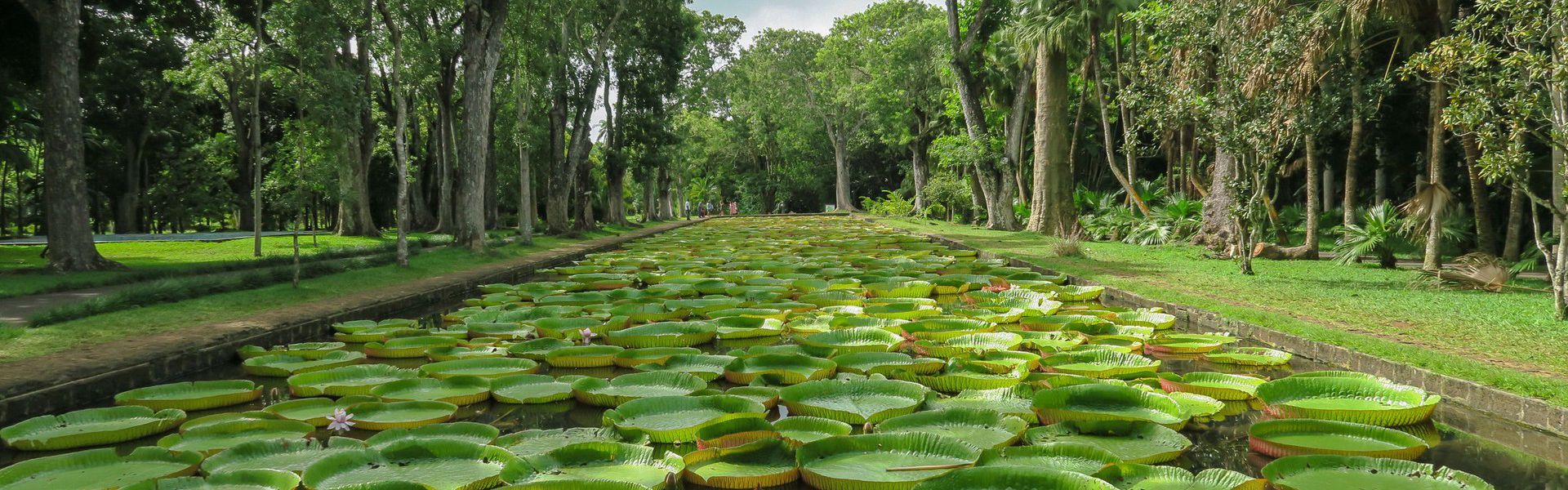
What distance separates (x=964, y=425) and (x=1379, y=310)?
182 inches

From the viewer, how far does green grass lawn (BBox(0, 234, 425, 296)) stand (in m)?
9.27

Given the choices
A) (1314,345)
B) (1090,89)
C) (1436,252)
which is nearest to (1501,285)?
(1436,252)

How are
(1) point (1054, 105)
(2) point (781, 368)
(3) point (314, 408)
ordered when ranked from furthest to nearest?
(1) point (1054, 105) < (2) point (781, 368) < (3) point (314, 408)

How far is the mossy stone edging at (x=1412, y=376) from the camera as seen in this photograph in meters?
3.49

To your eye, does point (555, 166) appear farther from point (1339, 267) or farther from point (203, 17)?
point (1339, 267)

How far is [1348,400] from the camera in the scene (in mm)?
3908

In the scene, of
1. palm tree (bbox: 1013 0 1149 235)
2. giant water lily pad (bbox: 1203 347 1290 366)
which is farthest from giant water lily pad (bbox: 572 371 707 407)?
palm tree (bbox: 1013 0 1149 235)

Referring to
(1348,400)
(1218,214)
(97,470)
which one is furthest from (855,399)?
(1218,214)

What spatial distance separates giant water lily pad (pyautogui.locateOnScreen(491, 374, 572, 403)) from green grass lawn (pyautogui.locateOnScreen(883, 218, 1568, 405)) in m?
4.36

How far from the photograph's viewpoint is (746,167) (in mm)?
51969

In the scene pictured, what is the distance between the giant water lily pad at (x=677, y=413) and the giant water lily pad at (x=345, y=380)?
1540 millimetres

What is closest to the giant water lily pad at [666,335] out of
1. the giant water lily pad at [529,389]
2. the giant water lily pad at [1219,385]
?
the giant water lily pad at [529,389]

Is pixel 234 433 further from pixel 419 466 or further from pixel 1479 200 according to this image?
pixel 1479 200

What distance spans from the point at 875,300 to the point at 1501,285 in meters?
5.79
